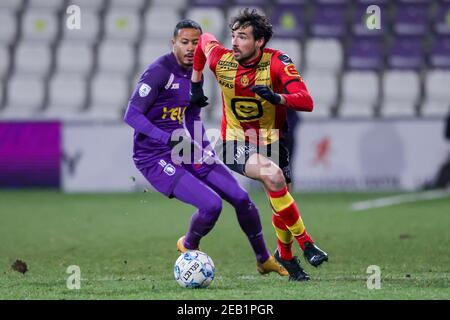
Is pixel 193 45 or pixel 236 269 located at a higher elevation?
pixel 193 45

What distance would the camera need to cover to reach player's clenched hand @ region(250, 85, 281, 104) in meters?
7.15

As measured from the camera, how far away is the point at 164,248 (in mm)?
10195

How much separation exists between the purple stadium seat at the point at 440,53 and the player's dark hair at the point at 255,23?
1042 cm

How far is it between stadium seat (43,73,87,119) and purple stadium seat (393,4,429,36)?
549cm

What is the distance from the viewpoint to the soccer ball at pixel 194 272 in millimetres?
7043

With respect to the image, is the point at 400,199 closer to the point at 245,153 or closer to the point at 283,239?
the point at 283,239

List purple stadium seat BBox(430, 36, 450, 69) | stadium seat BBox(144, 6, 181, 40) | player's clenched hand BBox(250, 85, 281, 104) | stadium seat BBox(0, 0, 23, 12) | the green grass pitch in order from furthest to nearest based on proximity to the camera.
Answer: stadium seat BBox(0, 0, 23, 12) → stadium seat BBox(144, 6, 181, 40) → purple stadium seat BBox(430, 36, 450, 69) → player's clenched hand BBox(250, 85, 281, 104) → the green grass pitch

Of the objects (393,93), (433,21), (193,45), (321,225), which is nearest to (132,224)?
(321,225)

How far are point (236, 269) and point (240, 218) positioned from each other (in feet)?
2.89

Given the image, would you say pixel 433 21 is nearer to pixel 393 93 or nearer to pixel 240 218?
pixel 393 93

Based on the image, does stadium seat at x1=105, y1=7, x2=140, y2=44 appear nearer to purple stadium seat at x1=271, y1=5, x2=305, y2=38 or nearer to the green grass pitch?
purple stadium seat at x1=271, y1=5, x2=305, y2=38

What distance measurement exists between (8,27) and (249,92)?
1162 cm

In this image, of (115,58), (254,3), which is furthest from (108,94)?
(254,3)

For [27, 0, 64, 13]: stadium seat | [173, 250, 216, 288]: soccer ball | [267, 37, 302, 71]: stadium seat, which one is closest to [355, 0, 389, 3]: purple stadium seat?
[267, 37, 302, 71]: stadium seat
